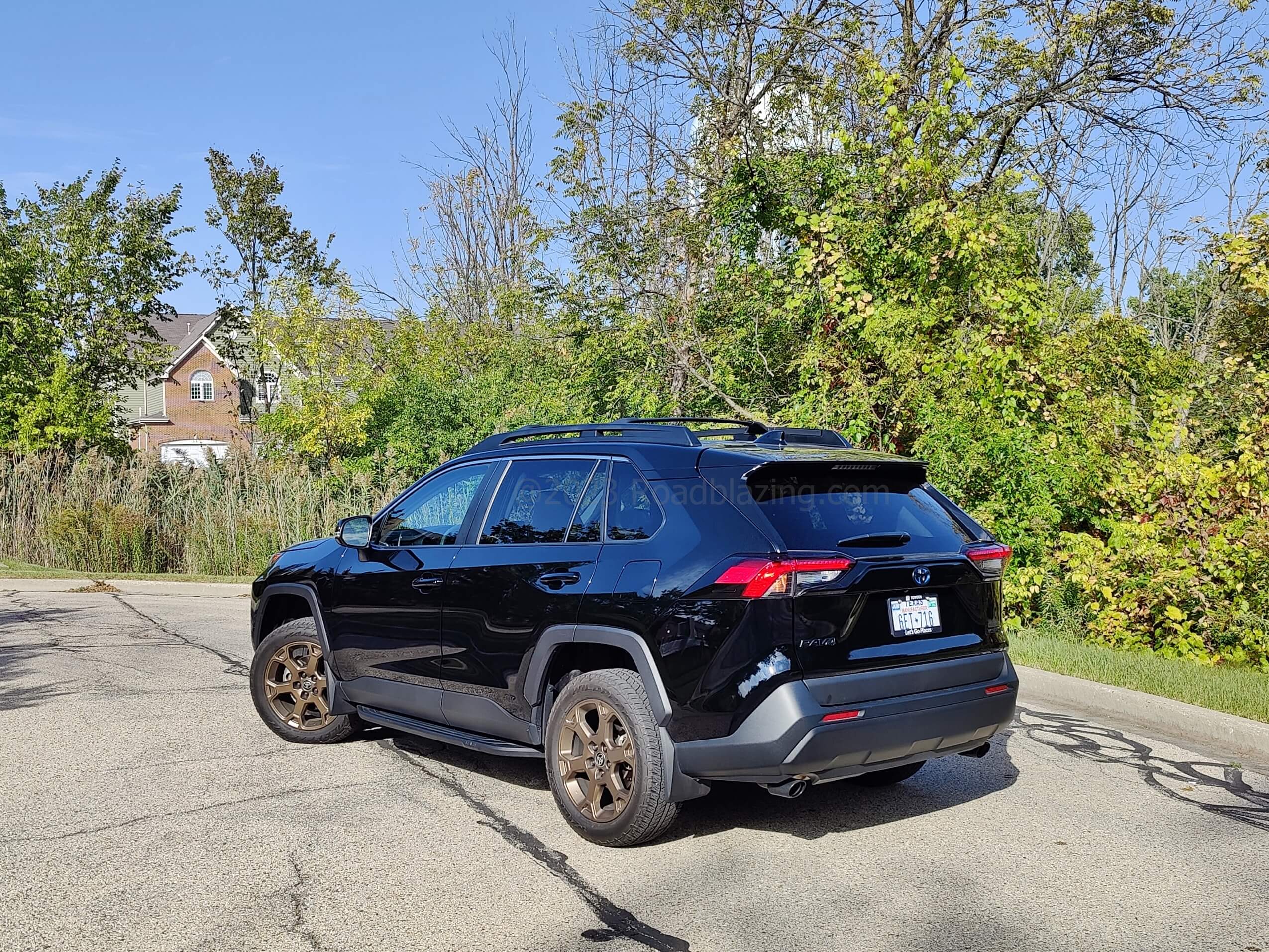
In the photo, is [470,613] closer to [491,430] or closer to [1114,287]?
[491,430]

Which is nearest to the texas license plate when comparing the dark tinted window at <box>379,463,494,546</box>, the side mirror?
the dark tinted window at <box>379,463,494,546</box>

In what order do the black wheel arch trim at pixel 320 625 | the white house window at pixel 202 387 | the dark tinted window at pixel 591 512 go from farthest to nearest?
the white house window at pixel 202 387 < the black wheel arch trim at pixel 320 625 < the dark tinted window at pixel 591 512

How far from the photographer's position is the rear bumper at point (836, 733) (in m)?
4.50

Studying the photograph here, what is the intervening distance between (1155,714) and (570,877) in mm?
4813

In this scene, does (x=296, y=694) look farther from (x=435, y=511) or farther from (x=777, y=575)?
(x=777, y=575)

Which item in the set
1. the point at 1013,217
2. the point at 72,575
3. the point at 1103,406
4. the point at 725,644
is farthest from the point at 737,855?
the point at 72,575

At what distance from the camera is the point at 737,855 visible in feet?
16.2

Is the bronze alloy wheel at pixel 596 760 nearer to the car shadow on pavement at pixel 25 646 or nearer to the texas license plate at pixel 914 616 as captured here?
the texas license plate at pixel 914 616

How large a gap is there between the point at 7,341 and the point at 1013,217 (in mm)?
19171

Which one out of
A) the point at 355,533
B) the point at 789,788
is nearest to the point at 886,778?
the point at 789,788

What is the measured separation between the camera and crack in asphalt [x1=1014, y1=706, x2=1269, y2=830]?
18.6ft

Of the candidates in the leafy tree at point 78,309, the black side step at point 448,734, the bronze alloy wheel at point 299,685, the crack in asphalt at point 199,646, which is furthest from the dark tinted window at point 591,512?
the leafy tree at point 78,309

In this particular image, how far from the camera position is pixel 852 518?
4.99m

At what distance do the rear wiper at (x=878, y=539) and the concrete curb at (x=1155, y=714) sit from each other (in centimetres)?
295
